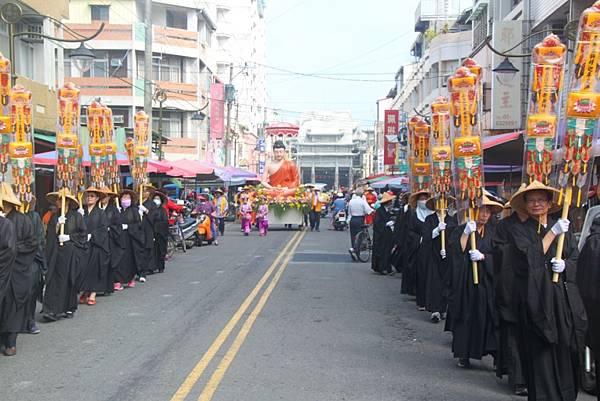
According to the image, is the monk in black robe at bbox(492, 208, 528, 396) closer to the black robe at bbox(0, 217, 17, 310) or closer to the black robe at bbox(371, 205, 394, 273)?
the black robe at bbox(0, 217, 17, 310)

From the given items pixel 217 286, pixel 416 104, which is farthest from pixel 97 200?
pixel 416 104

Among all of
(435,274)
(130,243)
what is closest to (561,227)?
(435,274)

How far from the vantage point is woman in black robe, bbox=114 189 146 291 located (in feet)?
43.3

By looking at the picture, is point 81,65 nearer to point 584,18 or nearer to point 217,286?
point 217,286

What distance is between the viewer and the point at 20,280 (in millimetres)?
8188

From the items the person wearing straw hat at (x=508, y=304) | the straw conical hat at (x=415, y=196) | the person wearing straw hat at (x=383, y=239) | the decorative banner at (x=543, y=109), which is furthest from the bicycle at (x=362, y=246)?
the person wearing straw hat at (x=508, y=304)

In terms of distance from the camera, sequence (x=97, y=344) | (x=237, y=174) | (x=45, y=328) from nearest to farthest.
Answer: (x=97, y=344), (x=45, y=328), (x=237, y=174)

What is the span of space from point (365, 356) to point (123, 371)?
261 centimetres

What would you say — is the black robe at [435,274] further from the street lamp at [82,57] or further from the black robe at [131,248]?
the street lamp at [82,57]

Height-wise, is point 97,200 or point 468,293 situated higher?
A: point 97,200

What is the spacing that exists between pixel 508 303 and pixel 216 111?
142 feet

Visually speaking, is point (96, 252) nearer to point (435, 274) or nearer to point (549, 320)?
point (435, 274)

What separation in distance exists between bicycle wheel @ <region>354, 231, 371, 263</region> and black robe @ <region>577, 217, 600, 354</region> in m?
12.7

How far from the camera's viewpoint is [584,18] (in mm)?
6453
